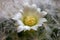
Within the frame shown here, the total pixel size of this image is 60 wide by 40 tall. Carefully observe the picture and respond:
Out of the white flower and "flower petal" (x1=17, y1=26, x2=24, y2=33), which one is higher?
the white flower

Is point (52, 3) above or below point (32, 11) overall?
above

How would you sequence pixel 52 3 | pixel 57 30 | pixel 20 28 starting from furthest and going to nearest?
pixel 52 3 → pixel 57 30 → pixel 20 28

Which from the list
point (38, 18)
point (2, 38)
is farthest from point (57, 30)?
point (2, 38)

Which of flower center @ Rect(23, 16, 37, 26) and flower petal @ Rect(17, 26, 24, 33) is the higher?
flower center @ Rect(23, 16, 37, 26)

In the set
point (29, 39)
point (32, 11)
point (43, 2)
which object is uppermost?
point (43, 2)

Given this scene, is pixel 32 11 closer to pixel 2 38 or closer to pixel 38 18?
pixel 38 18

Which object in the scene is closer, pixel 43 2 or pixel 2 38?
pixel 2 38

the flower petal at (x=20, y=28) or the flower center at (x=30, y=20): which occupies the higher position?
the flower center at (x=30, y=20)

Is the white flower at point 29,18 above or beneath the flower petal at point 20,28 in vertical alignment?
above
